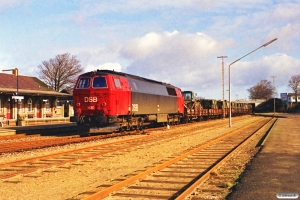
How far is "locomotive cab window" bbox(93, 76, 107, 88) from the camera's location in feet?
68.5

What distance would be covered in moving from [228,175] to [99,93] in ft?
41.3

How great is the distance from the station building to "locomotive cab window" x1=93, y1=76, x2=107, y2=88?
1484 centimetres

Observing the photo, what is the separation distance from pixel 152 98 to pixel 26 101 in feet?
69.5

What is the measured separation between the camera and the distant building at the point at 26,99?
38406mm

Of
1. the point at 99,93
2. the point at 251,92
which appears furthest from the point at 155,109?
the point at 251,92

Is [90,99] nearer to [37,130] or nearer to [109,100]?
[109,100]

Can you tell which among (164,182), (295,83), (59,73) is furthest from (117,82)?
(295,83)

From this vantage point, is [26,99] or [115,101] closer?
[115,101]

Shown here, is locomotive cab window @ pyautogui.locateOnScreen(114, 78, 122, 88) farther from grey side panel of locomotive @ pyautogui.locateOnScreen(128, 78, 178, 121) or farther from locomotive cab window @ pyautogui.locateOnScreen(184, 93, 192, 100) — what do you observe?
locomotive cab window @ pyautogui.locateOnScreen(184, 93, 192, 100)

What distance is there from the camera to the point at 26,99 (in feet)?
138

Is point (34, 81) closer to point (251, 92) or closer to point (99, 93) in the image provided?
point (99, 93)

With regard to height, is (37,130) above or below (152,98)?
below

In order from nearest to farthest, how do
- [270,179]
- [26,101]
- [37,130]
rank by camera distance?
1. [270,179]
2. [37,130]
3. [26,101]

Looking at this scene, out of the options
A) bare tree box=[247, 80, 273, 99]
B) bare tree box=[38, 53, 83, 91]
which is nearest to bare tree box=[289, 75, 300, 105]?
bare tree box=[247, 80, 273, 99]
